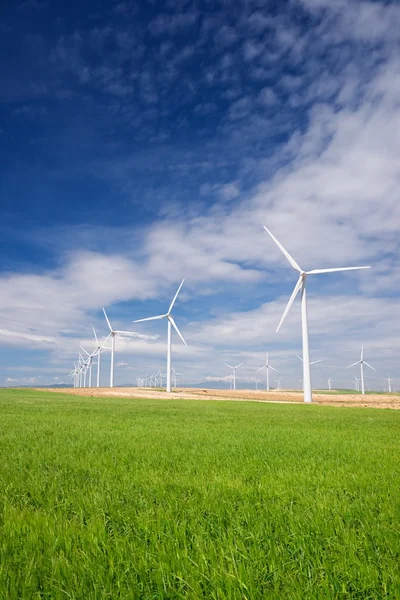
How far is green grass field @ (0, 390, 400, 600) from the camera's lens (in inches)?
136

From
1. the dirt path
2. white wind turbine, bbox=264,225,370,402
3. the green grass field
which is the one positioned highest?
white wind turbine, bbox=264,225,370,402

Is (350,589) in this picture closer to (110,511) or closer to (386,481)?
(110,511)

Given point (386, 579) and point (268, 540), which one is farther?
point (268, 540)

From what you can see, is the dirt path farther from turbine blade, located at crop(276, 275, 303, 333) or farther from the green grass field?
the green grass field

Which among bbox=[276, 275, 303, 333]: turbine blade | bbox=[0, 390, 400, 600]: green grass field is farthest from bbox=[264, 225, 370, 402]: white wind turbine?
bbox=[0, 390, 400, 600]: green grass field

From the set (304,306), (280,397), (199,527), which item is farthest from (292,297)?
(199,527)

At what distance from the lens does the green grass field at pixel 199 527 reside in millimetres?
3465

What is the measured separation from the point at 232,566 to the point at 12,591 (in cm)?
193

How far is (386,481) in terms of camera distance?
6.95m

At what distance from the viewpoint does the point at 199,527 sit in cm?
471

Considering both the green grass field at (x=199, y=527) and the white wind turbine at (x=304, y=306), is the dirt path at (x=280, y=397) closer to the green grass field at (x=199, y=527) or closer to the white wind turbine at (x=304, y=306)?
the white wind turbine at (x=304, y=306)

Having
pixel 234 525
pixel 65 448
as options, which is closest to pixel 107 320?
pixel 65 448

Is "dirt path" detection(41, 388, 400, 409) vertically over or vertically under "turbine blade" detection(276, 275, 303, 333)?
under

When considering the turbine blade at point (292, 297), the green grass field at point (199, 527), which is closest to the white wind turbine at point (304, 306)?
the turbine blade at point (292, 297)
